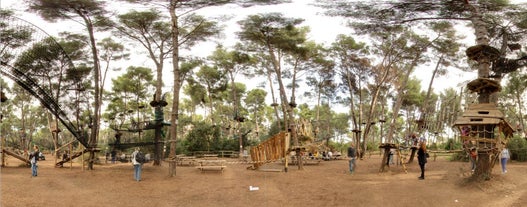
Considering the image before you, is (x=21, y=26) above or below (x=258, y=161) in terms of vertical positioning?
above

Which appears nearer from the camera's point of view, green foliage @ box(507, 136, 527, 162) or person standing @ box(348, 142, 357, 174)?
person standing @ box(348, 142, 357, 174)

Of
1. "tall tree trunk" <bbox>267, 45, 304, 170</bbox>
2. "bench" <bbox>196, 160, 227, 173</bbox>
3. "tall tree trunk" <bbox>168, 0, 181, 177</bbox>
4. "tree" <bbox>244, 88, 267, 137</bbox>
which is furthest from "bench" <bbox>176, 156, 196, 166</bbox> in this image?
"tree" <bbox>244, 88, 267, 137</bbox>

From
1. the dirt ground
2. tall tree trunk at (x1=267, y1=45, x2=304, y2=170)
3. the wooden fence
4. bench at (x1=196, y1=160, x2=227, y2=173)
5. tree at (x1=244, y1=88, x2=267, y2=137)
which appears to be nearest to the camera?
the dirt ground

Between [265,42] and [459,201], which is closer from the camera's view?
[459,201]

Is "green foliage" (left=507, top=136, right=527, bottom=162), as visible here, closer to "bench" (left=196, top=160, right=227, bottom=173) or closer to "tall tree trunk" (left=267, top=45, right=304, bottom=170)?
"tall tree trunk" (left=267, top=45, right=304, bottom=170)

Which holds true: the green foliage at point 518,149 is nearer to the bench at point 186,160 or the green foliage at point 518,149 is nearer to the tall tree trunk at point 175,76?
the bench at point 186,160

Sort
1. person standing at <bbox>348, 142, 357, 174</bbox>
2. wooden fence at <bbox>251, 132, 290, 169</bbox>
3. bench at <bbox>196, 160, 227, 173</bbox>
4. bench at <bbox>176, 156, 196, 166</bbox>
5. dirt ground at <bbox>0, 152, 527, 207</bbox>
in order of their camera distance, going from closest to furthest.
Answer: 1. dirt ground at <bbox>0, 152, 527, 207</bbox>
2. person standing at <bbox>348, 142, 357, 174</bbox>
3. bench at <bbox>196, 160, 227, 173</bbox>
4. wooden fence at <bbox>251, 132, 290, 169</bbox>
5. bench at <bbox>176, 156, 196, 166</bbox>

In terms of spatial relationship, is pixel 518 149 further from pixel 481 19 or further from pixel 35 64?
pixel 35 64

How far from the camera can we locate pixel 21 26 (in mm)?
12617

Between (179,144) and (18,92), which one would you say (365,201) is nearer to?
(179,144)

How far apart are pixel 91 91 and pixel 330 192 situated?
→ 26.0 meters

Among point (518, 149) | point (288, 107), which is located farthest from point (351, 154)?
point (518, 149)

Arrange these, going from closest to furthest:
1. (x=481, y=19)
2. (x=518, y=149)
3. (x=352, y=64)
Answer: (x=481, y=19), (x=518, y=149), (x=352, y=64)

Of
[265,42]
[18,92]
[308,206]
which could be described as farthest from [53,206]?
[18,92]
